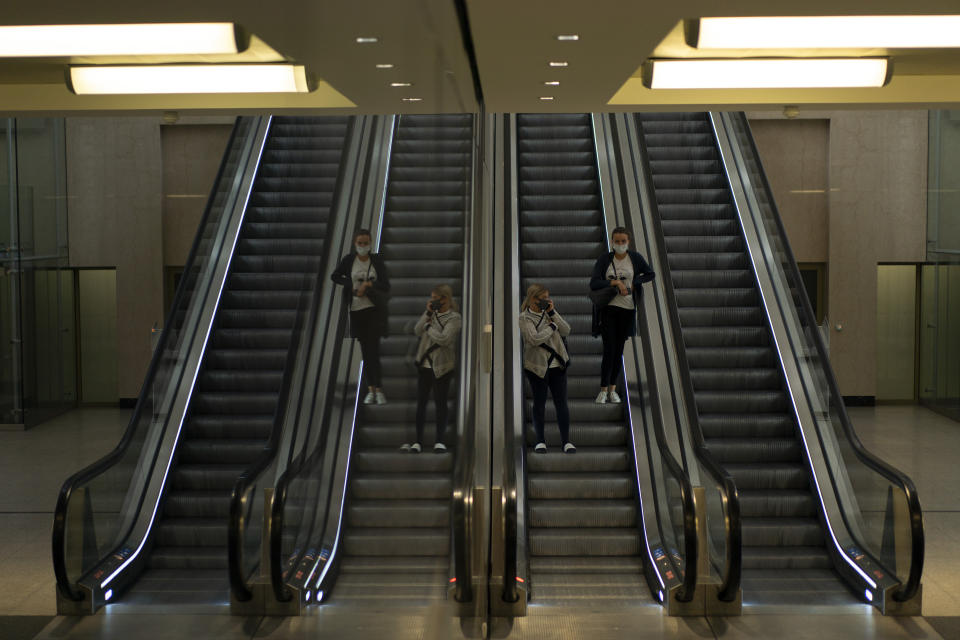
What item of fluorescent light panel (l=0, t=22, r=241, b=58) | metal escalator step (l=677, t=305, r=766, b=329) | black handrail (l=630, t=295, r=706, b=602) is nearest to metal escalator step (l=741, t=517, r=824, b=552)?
black handrail (l=630, t=295, r=706, b=602)

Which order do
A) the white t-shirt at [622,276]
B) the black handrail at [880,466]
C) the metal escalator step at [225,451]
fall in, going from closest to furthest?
the metal escalator step at [225,451] → the black handrail at [880,466] → the white t-shirt at [622,276]

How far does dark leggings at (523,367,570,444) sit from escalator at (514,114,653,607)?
12.1 inches

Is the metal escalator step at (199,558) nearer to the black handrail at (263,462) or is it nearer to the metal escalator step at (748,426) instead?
the black handrail at (263,462)

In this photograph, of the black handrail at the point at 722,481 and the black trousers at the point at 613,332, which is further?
the black trousers at the point at 613,332

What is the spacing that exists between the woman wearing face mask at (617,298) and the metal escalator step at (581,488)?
0.99 m

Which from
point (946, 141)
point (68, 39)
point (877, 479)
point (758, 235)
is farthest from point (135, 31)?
point (946, 141)

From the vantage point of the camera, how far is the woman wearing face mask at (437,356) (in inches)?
61.9

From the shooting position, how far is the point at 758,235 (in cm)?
965

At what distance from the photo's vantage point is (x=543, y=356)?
7.53 m

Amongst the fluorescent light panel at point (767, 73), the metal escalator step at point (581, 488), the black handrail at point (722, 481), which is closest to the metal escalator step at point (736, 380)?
the black handrail at point (722, 481)

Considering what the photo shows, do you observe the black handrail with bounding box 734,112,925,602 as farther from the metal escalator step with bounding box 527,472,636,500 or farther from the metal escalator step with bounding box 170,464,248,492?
the metal escalator step with bounding box 170,464,248,492

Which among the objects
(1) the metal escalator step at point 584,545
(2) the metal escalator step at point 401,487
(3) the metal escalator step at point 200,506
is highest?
(3) the metal escalator step at point 200,506

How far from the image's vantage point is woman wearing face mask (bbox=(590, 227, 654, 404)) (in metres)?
8.11

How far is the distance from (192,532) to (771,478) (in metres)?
7.53
